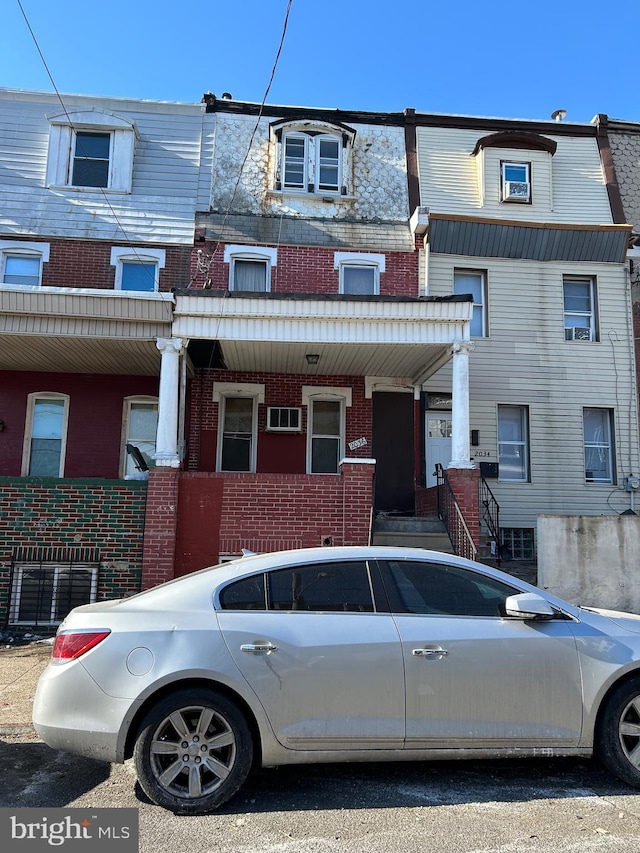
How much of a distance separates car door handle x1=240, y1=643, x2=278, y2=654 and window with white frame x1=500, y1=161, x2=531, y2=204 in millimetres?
12631

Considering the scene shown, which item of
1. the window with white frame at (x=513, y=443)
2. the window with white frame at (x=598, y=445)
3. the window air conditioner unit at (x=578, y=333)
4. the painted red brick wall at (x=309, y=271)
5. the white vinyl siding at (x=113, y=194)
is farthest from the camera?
the window air conditioner unit at (x=578, y=333)

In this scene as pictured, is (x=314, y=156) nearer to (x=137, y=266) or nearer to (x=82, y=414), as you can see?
(x=137, y=266)

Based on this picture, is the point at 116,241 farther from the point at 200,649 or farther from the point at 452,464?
the point at 200,649

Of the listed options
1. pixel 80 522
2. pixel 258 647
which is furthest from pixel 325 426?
pixel 258 647

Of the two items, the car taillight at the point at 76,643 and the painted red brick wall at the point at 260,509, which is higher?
the painted red brick wall at the point at 260,509

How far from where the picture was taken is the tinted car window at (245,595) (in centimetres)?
422

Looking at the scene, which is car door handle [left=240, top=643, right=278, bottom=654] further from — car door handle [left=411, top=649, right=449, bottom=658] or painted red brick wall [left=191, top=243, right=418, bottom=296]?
painted red brick wall [left=191, top=243, right=418, bottom=296]

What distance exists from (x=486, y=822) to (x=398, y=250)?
11260 millimetres

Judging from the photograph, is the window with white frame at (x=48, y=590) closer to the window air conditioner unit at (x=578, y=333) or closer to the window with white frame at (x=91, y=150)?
the window with white frame at (x=91, y=150)

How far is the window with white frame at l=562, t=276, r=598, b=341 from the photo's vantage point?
1391 centimetres

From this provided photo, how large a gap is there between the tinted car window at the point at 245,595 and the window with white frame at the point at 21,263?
10415 millimetres

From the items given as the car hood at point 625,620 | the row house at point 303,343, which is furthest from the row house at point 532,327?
the car hood at point 625,620

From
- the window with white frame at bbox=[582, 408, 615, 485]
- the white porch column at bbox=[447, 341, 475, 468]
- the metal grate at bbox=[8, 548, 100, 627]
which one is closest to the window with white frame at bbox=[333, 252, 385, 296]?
the white porch column at bbox=[447, 341, 475, 468]

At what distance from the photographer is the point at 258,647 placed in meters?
3.99
